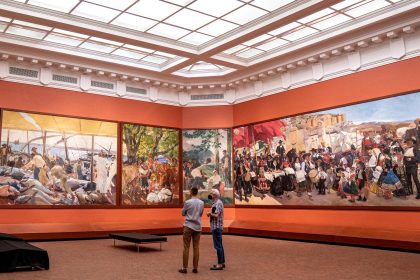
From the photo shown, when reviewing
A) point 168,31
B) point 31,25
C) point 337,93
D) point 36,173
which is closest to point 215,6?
point 168,31

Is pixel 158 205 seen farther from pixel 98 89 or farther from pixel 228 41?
pixel 228 41

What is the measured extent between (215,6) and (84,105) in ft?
25.1

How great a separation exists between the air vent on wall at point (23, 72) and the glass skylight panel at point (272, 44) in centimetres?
962

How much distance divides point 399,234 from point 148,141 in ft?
38.0

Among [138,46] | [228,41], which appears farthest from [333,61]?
[138,46]

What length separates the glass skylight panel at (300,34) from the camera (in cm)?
1544

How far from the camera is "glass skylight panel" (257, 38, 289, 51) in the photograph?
54.3 feet

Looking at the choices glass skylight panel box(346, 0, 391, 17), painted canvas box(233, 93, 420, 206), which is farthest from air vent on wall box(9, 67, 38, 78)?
glass skylight panel box(346, 0, 391, 17)

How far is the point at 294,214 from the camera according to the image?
16.5m

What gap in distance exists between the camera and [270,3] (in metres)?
13.2

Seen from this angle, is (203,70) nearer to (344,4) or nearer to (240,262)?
(344,4)

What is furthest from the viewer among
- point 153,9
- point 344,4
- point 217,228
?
point 153,9

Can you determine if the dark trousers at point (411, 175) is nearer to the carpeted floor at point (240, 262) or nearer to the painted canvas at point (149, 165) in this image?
the carpeted floor at point (240, 262)

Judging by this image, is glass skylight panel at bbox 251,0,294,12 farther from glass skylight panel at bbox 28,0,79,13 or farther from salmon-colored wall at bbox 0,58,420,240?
glass skylight panel at bbox 28,0,79,13
